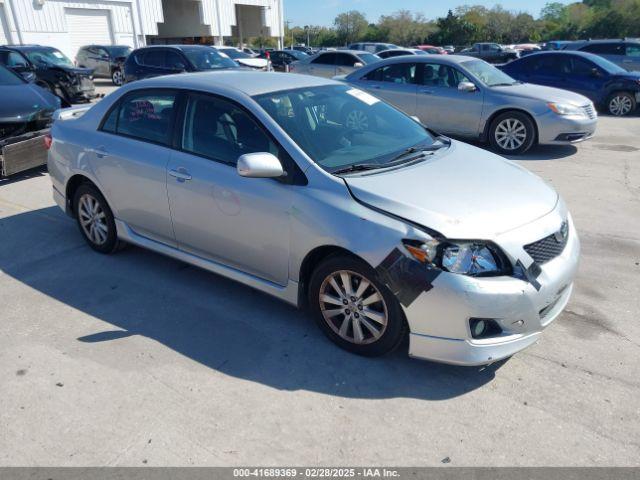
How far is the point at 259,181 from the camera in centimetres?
351

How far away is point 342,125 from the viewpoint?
155 inches

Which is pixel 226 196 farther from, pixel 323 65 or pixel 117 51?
pixel 117 51

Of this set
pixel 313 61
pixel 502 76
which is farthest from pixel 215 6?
pixel 502 76

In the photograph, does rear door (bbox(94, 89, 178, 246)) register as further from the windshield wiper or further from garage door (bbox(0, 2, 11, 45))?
garage door (bbox(0, 2, 11, 45))

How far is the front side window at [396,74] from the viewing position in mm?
9664

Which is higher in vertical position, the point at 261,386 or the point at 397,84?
the point at 397,84

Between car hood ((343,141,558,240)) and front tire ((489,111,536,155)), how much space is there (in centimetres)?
536

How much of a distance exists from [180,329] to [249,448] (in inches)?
52.2

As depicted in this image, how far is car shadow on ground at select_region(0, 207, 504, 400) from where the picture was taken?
10.5 ft

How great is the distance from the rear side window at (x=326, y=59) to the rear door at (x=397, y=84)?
20.0 ft

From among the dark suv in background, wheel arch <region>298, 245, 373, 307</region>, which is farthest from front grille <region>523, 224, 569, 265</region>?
the dark suv in background

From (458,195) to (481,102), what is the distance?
6.27 meters

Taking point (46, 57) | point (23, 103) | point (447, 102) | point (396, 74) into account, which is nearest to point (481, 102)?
point (447, 102)

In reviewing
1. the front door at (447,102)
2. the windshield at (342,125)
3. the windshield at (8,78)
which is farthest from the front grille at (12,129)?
the front door at (447,102)
